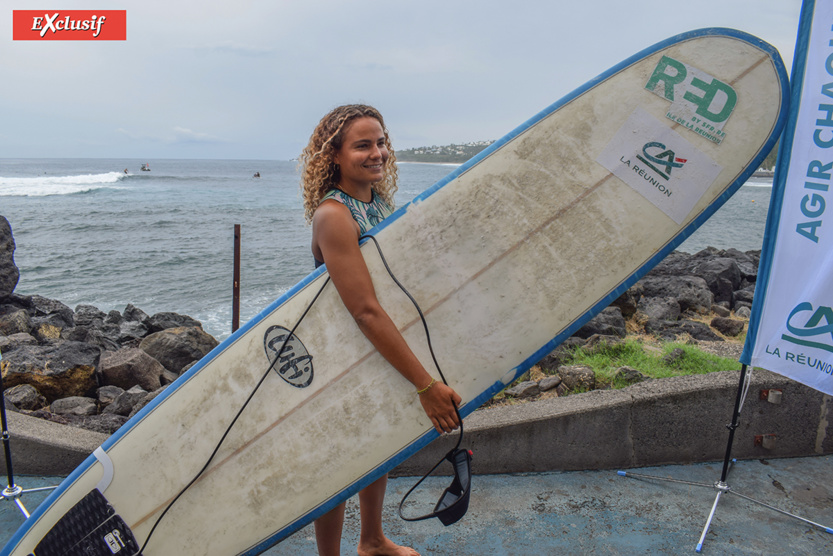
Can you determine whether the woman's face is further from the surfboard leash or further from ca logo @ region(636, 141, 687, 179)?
ca logo @ region(636, 141, 687, 179)

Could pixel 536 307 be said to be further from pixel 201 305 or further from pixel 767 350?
pixel 201 305

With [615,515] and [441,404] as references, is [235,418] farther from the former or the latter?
[615,515]

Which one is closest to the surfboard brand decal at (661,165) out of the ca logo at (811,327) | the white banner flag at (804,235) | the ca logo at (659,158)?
the ca logo at (659,158)

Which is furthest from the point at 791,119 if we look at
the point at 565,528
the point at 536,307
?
the point at 565,528

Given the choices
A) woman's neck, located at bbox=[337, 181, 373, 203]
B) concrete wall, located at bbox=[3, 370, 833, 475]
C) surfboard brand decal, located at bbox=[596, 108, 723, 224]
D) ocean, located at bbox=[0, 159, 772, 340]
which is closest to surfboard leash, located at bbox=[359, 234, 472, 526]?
woman's neck, located at bbox=[337, 181, 373, 203]

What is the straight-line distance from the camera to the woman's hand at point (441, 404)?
6.08 feet

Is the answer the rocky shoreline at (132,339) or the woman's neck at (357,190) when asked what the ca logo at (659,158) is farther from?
the rocky shoreline at (132,339)

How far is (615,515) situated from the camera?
2.50 meters

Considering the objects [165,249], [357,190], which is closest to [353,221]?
[357,190]

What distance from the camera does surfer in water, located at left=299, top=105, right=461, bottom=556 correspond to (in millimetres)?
1793

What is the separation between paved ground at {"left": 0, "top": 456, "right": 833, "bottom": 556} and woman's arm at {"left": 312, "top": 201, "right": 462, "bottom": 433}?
0.84 metres

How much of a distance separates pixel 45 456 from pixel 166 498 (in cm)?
119

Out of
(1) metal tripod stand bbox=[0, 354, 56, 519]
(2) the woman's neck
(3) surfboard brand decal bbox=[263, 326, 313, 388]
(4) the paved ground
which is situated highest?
(2) the woman's neck

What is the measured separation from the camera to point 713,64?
81.7 inches
